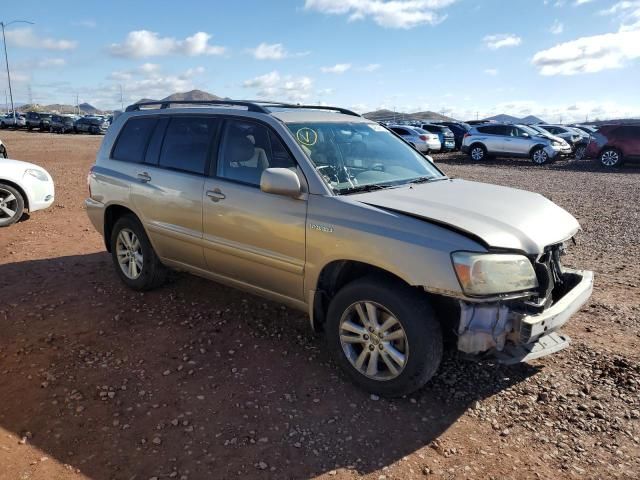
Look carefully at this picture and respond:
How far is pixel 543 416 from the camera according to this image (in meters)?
3.29

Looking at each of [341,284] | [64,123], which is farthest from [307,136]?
[64,123]

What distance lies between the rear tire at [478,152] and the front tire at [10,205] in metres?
19.0

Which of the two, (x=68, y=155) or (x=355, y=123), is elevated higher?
(x=355, y=123)

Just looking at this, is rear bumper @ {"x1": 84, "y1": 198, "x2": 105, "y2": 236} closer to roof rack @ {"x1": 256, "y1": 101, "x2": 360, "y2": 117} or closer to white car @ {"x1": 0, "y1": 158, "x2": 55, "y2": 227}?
roof rack @ {"x1": 256, "y1": 101, "x2": 360, "y2": 117}

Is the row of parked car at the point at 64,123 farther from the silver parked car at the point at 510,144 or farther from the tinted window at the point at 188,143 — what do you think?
the tinted window at the point at 188,143

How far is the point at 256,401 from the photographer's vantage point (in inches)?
135

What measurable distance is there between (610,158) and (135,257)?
20.4 metres

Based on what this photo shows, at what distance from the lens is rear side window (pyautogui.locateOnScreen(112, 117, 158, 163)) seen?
5.05 m

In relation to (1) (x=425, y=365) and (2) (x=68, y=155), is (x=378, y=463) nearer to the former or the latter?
(1) (x=425, y=365)

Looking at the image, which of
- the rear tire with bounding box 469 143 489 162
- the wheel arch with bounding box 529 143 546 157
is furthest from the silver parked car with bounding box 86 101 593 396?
the rear tire with bounding box 469 143 489 162

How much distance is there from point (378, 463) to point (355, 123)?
289cm

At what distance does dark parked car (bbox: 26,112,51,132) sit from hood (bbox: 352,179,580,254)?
51665 mm

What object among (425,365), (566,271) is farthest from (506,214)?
(425,365)

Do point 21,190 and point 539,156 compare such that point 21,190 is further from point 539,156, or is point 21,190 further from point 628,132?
point 628,132
